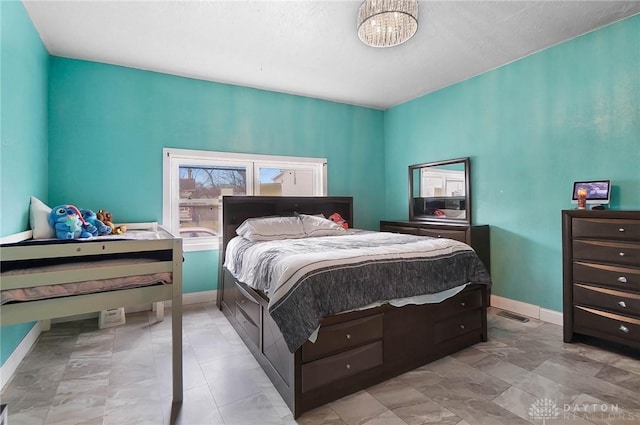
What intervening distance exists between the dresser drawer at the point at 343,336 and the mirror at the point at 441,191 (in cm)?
233

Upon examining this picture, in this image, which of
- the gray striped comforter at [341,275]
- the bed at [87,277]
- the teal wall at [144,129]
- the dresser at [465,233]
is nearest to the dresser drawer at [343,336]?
the gray striped comforter at [341,275]

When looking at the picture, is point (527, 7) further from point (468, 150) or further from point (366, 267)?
point (366, 267)

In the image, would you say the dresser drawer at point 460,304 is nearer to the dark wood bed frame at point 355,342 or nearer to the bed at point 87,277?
the dark wood bed frame at point 355,342

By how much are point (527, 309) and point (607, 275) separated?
0.96 m

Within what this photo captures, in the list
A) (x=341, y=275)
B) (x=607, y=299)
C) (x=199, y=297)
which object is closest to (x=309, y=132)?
(x=199, y=297)

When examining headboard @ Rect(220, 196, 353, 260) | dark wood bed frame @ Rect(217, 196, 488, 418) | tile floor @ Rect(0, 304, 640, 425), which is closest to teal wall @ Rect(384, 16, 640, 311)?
tile floor @ Rect(0, 304, 640, 425)

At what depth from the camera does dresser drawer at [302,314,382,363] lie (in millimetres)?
1759

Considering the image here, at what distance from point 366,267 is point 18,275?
71.2 inches

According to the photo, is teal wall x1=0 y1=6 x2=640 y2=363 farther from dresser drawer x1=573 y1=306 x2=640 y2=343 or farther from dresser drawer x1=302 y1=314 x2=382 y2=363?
dresser drawer x1=302 y1=314 x2=382 y2=363

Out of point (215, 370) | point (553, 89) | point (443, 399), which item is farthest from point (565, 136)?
point (215, 370)

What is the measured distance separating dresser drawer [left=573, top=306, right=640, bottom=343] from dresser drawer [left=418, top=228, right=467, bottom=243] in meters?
1.13

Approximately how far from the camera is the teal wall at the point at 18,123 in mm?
1971

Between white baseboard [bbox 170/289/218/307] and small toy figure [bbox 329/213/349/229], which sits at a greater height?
small toy figure [bbox 329/213/349/229]

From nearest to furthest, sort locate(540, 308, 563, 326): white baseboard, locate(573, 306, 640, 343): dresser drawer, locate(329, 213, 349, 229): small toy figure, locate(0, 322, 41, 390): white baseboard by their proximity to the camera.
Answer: locate(0, 322, 41, 390): white baseboard, locate(573, 306, 640, 343): dresser drawer, locate(540, 308, 563, 326): white baseboard, locate(329, 213, 349, 229): small toy figure
